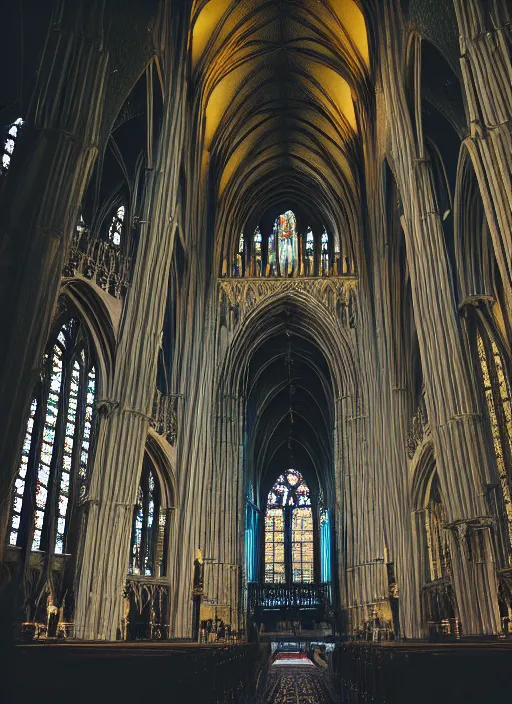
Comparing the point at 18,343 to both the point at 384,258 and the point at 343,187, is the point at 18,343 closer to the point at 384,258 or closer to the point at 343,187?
the point at 384,258

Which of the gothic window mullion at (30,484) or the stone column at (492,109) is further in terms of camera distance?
the gothic window mullion at (30,484)

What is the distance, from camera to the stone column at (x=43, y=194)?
8.23m

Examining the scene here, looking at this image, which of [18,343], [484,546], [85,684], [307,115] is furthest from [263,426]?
[85,684]

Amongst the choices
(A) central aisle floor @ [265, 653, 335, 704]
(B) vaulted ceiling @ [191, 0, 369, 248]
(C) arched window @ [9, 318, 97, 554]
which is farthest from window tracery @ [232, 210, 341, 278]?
(A) central aisle floor @ [265, 653, 335, 704]

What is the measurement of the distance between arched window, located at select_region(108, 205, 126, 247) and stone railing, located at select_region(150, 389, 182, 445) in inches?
187

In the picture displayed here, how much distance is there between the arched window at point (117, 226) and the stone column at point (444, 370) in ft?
27.2

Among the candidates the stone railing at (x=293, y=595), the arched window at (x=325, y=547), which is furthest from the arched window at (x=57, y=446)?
the arched window at (x=325, y=547)

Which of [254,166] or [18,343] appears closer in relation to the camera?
[18,343]

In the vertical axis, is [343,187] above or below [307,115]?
below

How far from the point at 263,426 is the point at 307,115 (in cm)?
1643

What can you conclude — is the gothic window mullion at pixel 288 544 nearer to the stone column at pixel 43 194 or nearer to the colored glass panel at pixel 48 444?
the colored glass panel at pixel 48 444

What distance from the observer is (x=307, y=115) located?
2620 centimetres

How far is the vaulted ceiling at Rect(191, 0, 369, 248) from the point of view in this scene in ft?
70.1

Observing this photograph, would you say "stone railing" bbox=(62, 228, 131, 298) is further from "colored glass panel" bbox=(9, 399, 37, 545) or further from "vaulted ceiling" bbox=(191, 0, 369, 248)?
"vaulted ceiling" bbox=(191, 0, 369, 248)
